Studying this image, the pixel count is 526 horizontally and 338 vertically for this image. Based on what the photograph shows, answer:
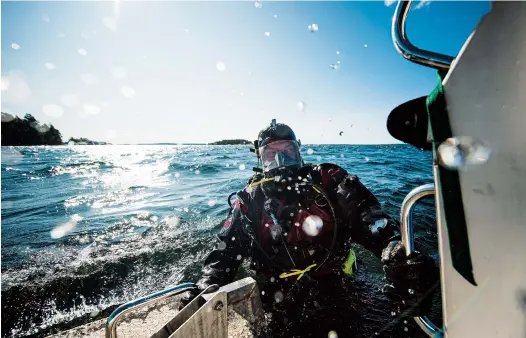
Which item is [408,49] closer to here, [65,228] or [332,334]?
[332,334]

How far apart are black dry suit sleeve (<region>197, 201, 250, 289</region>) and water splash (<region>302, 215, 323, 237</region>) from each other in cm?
86

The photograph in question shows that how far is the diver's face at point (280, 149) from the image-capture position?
148 inches

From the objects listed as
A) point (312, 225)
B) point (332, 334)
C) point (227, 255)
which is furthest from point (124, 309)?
point (332, 334)

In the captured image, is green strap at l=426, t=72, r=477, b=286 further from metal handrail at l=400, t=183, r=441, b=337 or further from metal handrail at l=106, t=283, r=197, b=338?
metal handrail at l=106, t=283, r=197, b=338

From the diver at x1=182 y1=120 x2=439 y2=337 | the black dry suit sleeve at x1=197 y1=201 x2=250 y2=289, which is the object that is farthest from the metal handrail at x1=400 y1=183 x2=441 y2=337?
the black dry suit sleeve at x1=197 y1=201 x2=250 y2=289

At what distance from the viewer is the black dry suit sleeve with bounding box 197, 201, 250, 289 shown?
2688mm

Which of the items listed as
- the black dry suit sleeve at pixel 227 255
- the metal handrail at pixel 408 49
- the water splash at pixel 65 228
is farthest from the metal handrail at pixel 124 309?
the water splash at pixel 65 228

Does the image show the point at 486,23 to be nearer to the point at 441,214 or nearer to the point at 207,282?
the point at 441,214

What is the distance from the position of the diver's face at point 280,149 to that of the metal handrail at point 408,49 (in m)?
2.90

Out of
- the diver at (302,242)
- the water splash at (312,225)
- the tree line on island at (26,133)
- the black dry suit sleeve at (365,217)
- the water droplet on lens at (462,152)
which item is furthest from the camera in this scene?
the tree line on island at (26,133)

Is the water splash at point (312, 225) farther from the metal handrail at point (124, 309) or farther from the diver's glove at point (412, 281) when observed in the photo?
the metal handrail at point (124, 309)

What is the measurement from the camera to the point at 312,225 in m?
2.91

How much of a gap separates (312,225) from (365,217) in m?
0.68

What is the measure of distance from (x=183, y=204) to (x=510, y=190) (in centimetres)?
1012
